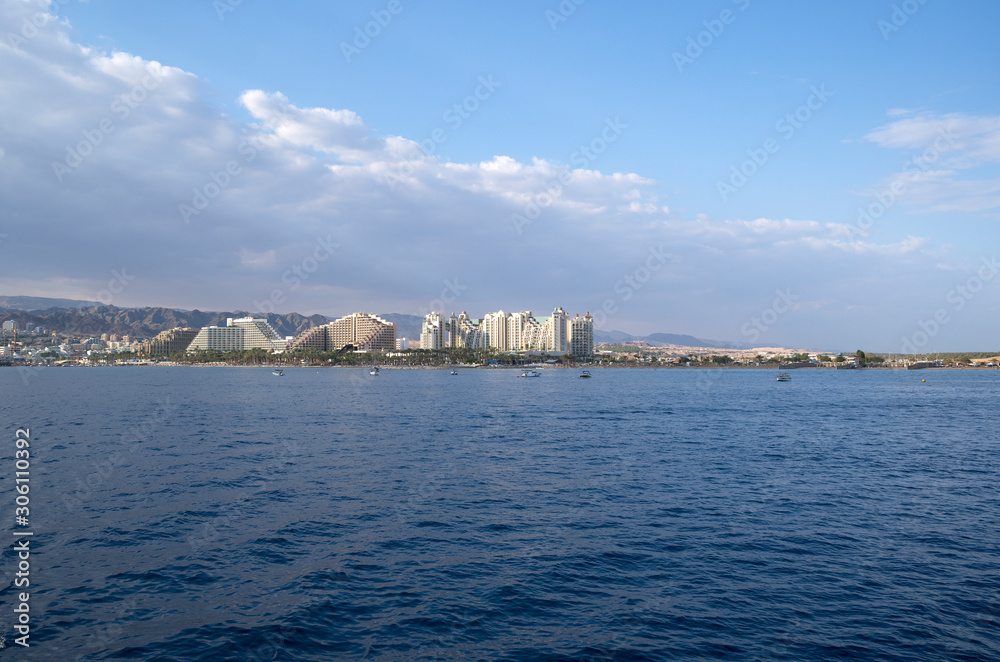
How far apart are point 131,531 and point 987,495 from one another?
36.9 metres

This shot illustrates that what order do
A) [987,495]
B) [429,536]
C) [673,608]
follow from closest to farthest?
[673,608], [429,536], [987,495]

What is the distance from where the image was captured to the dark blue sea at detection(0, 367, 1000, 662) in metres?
12.5

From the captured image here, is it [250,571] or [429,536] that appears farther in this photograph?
[429,536]

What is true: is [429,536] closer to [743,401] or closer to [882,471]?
[882,471]

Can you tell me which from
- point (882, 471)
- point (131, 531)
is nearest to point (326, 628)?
point (131, 531)

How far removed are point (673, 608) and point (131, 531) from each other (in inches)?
734

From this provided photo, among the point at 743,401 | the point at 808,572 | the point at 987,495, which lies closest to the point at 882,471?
the point at 987,495

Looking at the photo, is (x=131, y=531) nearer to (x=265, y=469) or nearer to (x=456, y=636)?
(x=265, y=469)

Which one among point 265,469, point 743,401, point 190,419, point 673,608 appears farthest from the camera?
point 743,401

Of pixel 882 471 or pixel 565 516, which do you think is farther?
pixel 882 471

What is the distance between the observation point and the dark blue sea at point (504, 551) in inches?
494

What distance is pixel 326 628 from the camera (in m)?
13.0

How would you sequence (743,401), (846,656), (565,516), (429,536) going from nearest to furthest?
1. (846,656)
2. (429,536)
3. (565,516)
4. (743,401)

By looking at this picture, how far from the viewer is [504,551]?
59.6 feet
